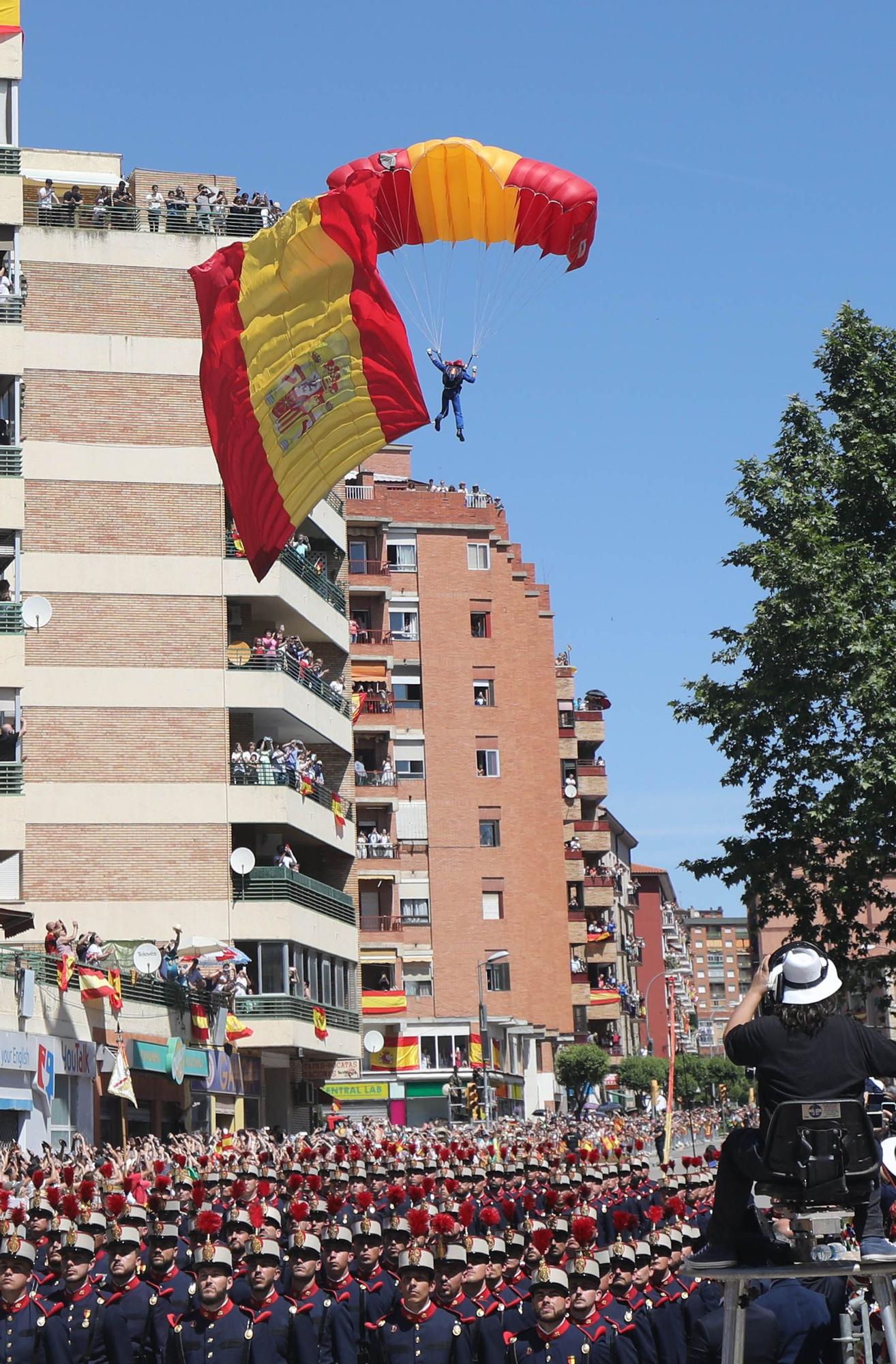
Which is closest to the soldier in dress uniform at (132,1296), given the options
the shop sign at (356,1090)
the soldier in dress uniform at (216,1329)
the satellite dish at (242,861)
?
the soldier in dress uniform at (216,1329)

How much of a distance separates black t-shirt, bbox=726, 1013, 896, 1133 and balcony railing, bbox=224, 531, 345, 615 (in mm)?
38351

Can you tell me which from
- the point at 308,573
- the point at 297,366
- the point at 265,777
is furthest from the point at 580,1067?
the point at 297,366

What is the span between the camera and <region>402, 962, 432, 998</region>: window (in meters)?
77.3

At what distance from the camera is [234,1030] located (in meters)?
42.7

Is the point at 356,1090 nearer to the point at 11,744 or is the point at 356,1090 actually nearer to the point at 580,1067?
the point at 11,744

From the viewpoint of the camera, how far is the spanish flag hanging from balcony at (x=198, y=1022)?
40250 mm

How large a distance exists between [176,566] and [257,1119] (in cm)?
1259

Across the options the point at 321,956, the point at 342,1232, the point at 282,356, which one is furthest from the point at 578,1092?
the point at 342,1232

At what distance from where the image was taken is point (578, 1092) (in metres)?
90.6

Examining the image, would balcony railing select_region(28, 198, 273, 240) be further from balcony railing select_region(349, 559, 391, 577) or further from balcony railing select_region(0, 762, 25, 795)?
balcony railing select_region(349, 559, 391, 577)

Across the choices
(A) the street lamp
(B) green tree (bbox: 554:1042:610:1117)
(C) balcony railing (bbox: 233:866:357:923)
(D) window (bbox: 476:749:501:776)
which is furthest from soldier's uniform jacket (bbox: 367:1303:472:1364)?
(B) green tree (bbox: 554:1042:610:1117)

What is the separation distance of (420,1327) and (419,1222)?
1.55 meters

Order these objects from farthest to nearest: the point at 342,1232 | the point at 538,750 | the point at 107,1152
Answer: the point at 538,750, the point at 107,1152, the point at 342,1232

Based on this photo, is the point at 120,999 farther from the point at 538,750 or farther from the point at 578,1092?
the point at 578,1092
